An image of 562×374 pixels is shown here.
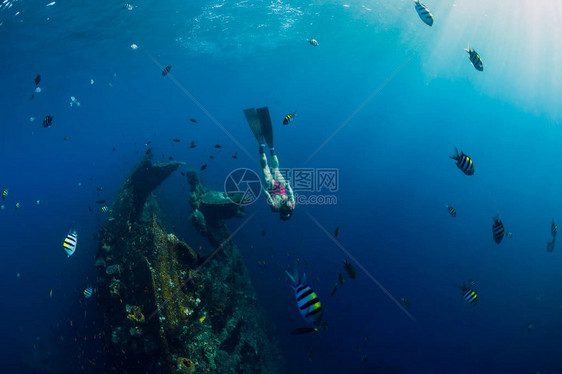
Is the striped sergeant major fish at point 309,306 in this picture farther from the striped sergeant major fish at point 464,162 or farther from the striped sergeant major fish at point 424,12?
the striped sergeant major fish at point 424,12

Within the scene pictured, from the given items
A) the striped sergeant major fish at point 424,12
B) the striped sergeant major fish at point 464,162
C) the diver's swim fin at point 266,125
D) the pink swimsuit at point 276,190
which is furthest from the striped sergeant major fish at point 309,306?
the diver's swim fin at point 266,125

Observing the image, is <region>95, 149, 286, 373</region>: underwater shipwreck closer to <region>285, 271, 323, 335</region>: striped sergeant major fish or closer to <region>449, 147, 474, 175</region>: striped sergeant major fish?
<region>285, 271, 323, 335</region>: striped sergeant major fish

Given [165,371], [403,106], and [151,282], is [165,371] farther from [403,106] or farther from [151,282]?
[403,106]

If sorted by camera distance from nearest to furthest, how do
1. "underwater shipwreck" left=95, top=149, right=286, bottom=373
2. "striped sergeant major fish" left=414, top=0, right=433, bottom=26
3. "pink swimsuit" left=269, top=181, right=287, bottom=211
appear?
"underwater shipwreck" left=95, top=149, right=286, bottom=373 < "striped sergeant major fish" left=414, top=0, right=433, bottom=26 < "pink swimsuit" left=269, top=181, right=287, bottom=211

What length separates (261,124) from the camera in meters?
10.2

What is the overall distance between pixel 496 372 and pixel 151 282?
16.8m

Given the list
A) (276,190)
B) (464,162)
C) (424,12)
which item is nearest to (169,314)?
(276,190)

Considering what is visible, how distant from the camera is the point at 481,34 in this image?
3472 centimetres

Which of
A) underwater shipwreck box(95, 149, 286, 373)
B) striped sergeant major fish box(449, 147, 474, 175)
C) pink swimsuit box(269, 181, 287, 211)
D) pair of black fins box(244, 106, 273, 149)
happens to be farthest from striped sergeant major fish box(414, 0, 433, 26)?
underwater shipwreck box(95, 149, 286, 373)

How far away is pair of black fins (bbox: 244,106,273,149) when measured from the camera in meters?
9.99

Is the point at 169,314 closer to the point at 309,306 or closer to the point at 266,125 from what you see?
the point at 309,306

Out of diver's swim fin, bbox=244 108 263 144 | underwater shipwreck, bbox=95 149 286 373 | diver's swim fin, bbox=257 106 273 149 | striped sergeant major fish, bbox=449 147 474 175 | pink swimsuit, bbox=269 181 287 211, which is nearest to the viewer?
underwater shipwreck, bbox=95 149 286 373

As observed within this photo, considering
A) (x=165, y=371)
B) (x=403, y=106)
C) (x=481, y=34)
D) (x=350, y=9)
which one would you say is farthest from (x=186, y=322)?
(x=403, y=106)

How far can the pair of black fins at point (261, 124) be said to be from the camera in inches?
393
